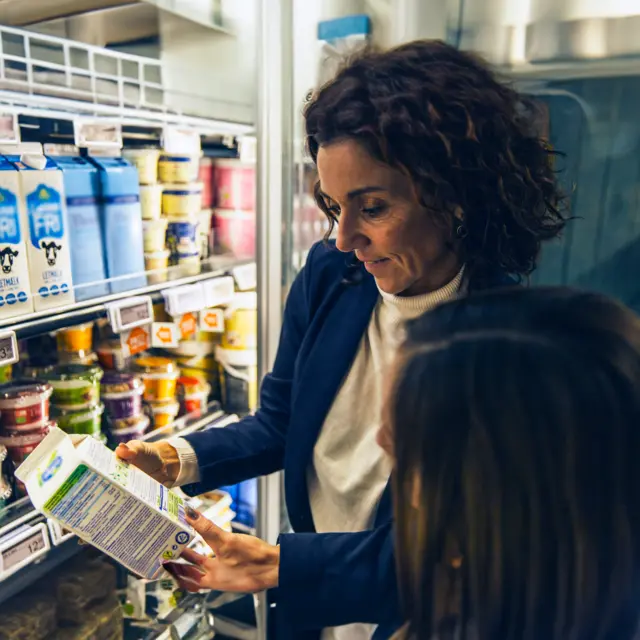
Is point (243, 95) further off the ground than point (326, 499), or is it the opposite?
point (243, 95)

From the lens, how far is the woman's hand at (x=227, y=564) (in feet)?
3.01

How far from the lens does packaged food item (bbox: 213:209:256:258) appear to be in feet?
5.78

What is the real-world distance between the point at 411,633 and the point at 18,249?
3.05 ft

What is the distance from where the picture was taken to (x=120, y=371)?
155 cm

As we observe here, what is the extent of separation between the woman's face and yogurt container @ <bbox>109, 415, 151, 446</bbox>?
788 mm

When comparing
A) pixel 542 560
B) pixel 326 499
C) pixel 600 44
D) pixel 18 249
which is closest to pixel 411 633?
pixel 542 560

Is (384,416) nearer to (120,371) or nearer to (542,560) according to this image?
(542,560)

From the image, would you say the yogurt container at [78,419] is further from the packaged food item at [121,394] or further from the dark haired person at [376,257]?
the dark haired person at [376,257]

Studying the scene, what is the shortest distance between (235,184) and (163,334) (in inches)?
18.6

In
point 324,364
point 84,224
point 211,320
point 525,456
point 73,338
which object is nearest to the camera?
point 525,456

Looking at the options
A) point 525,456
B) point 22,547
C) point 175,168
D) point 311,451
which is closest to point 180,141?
point 175,168

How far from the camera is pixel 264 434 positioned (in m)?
1.23

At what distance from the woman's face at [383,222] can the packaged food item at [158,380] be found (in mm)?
791

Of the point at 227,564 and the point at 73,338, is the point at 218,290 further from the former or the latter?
the point at 227,564
